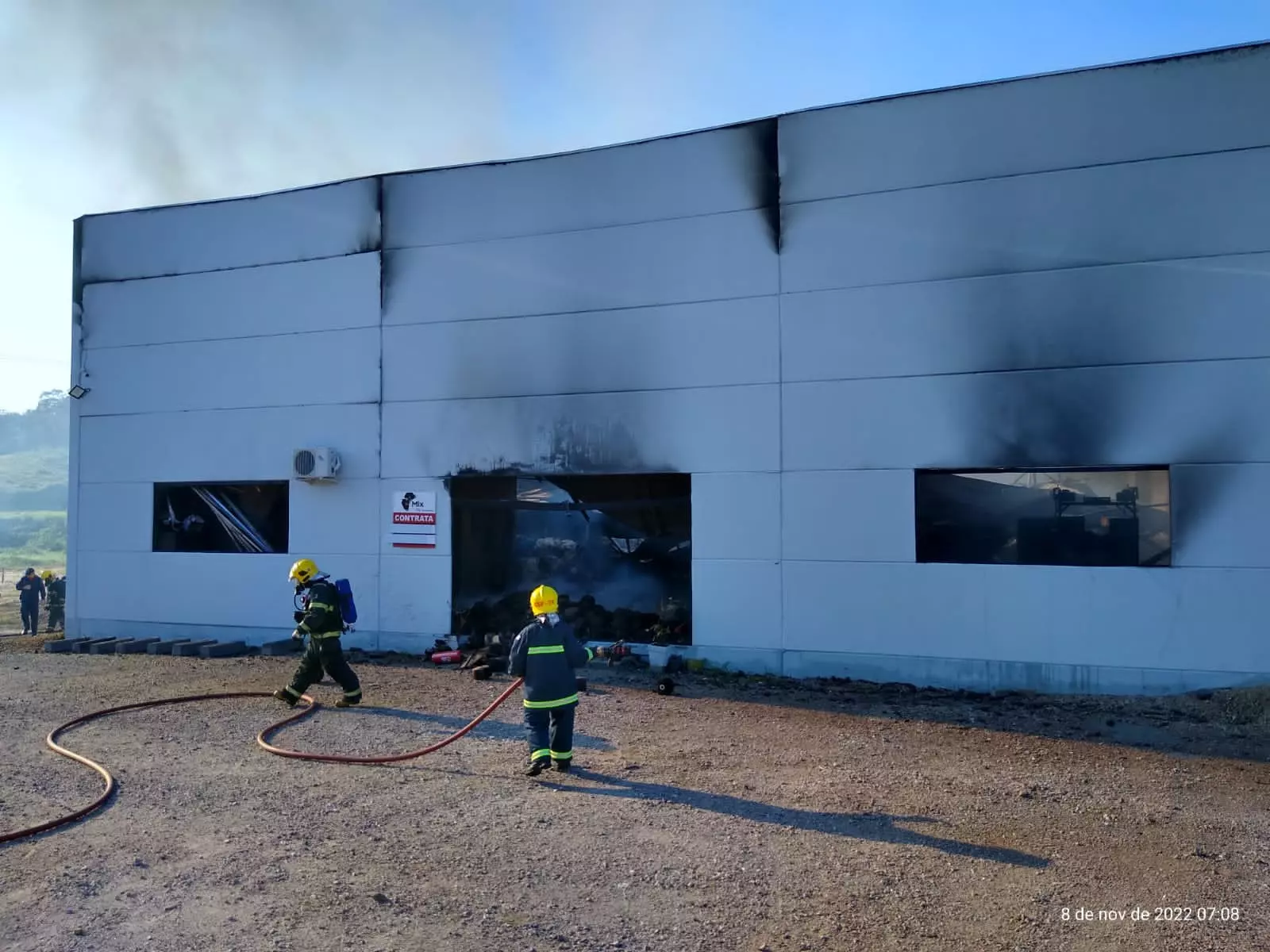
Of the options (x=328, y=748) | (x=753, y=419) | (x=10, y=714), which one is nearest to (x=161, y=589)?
(x=10, y=714)

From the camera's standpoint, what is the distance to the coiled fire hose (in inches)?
224

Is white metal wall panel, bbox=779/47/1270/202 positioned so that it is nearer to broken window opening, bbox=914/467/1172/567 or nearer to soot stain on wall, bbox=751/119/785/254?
soot stain on wall, bbox=751/119/785/254

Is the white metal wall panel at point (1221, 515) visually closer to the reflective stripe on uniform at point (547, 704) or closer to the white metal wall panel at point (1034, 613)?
the white metal wall panel at point (1034, 613)

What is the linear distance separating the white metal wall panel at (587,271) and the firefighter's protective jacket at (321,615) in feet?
15.7

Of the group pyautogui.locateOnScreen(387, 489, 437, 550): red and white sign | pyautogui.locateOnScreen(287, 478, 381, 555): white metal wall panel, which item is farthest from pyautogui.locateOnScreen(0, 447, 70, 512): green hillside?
pyautogui.locateOnScreen(387, 489, 437, 550): red and white sign

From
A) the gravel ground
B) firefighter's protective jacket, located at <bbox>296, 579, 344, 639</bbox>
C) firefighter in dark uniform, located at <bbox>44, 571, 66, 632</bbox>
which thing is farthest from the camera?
firefighter in dark uniform, located at <bbox>44, 571, 66, 632</bbox>

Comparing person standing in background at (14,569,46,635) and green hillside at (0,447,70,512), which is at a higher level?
green hillside at (0,447,70,512)

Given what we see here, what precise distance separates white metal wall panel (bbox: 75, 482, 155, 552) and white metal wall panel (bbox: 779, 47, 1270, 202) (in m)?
11.1

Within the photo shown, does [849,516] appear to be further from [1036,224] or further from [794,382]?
[1036,224]

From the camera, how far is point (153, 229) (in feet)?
47.1

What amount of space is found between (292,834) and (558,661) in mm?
2163

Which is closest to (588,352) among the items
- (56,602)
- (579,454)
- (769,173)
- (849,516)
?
(579,454)

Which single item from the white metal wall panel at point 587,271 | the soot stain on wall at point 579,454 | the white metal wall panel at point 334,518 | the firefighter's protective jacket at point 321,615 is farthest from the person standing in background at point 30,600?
the firefighter's protective jacket at point 321,615

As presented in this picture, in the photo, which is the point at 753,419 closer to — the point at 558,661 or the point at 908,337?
the point at 908,337
